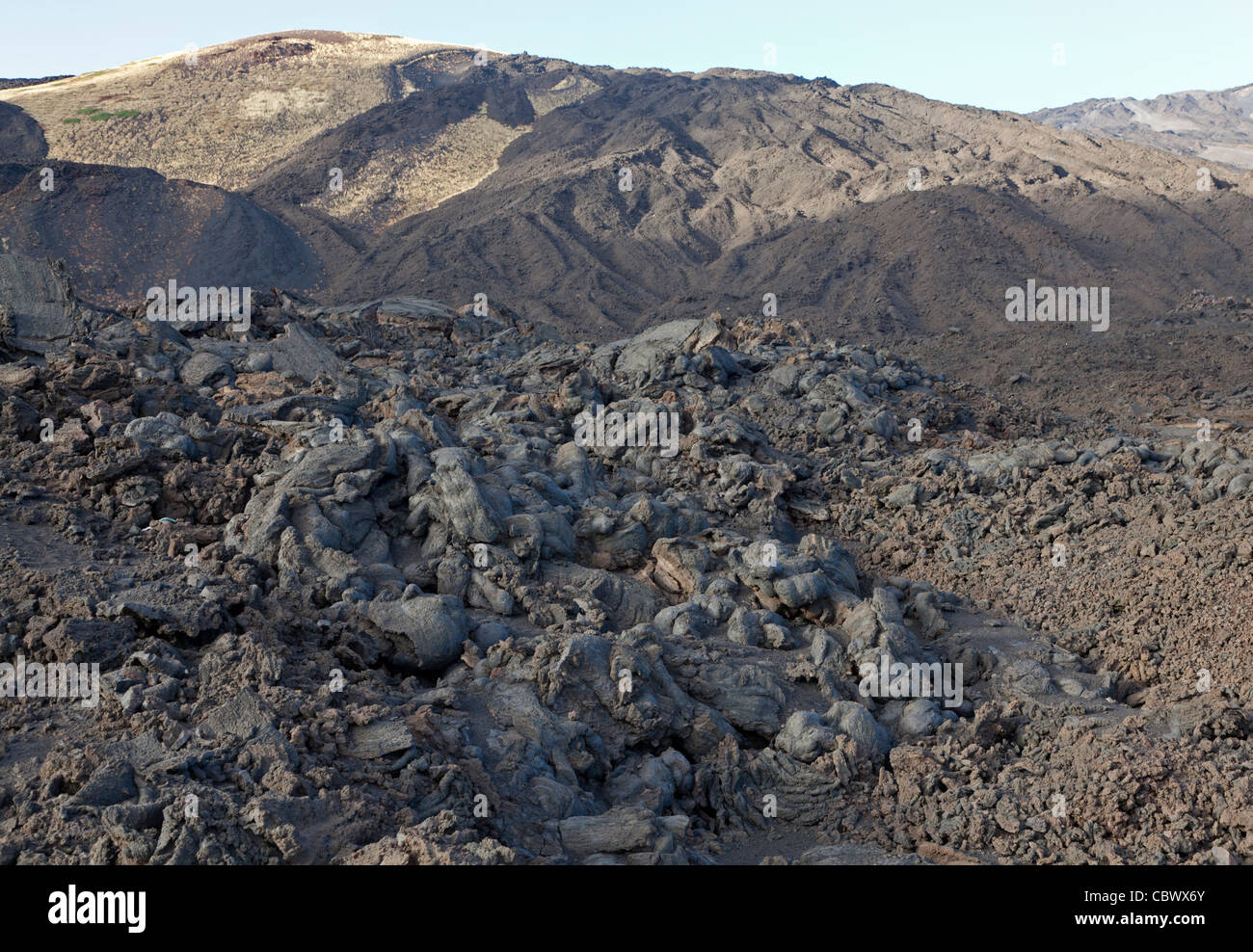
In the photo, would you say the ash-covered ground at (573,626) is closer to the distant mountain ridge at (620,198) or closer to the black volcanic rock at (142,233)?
the distant mountain ridge at (620,198)

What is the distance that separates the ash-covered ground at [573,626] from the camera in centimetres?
557

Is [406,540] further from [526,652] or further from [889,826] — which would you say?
[889,826]

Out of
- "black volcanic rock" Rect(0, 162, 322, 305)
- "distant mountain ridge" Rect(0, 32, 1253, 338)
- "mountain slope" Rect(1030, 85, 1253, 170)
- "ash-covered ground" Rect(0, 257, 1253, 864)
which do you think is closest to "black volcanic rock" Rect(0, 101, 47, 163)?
"distant mountain ridge" Rect(0, 32, 1253, 338)

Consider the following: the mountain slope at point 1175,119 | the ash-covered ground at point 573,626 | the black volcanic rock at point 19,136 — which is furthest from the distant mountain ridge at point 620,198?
the mountain slope at point 1175,119

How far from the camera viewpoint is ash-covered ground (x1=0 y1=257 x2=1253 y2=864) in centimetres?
557

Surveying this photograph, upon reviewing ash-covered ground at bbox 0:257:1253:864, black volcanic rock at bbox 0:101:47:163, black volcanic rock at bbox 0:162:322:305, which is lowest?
ash-covered ground at bbox 0:257:1253:864

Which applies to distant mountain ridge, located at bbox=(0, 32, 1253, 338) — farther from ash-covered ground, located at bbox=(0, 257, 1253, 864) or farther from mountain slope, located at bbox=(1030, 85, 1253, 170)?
mountain slope, located at bbox=(1030, 85, 1253, 170)

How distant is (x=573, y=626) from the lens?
813cm

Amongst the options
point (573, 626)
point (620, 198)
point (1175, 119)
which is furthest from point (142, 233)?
point (1175, 119)

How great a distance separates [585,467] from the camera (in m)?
11.4

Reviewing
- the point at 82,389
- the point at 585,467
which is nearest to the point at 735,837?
the point at 585,467

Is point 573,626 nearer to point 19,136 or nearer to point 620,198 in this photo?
point 620,198

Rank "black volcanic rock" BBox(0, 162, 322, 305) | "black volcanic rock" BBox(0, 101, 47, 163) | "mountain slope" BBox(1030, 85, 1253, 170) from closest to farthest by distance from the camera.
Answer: "black volcanic rock" BBox(0, 162, 322, 305), "black volcanic rock" BBox(0, 101, 47, 163), "mountain slope" BBox(1030, 85, 1253, 170)

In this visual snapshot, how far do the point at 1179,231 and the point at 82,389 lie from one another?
124ft
